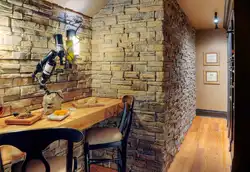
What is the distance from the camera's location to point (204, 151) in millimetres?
3354

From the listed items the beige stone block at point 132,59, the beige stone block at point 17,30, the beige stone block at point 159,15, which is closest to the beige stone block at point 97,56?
the beige stone block at point 132,59

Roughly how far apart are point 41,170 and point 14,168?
0.54ft

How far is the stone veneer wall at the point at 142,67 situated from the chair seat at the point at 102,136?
678mm

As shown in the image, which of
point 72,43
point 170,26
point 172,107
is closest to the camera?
point 72,43

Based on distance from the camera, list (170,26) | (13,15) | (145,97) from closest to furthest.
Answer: (13,15), (145,97), (170,26)

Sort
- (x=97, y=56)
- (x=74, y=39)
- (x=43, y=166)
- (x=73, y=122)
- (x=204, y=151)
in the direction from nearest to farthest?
(x=43, y=166)
(x=73, y=122)
(x=74, y=39)
(x=97, y=56)
(x=204, y=151)

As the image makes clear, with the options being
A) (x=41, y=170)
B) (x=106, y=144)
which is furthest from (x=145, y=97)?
(x=41, y=170)

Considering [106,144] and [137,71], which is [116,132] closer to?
[106,144]

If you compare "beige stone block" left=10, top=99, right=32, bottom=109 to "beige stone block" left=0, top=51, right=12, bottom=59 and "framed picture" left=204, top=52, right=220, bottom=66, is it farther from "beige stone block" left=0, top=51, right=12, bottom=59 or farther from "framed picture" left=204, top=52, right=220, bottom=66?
"framed picture" left=204, top=52, right=220, bottom=66

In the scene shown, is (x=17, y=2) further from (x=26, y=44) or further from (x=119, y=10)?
(x=119, y=10)

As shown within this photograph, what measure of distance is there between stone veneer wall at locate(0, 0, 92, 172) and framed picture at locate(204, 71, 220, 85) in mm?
4229

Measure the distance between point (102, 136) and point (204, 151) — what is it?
2157 mm

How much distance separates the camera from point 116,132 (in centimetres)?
204

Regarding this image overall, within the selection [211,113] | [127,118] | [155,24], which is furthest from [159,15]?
[211,113]
